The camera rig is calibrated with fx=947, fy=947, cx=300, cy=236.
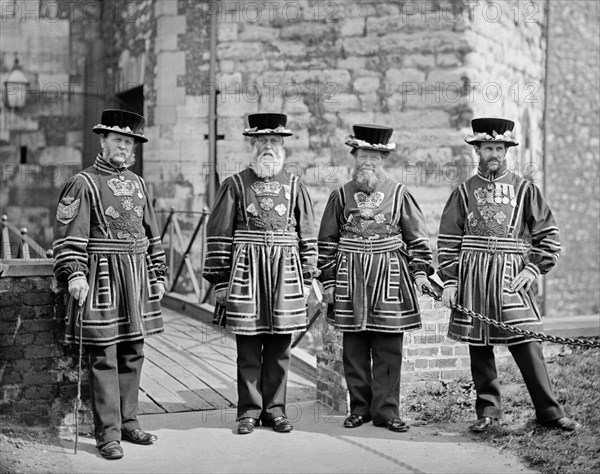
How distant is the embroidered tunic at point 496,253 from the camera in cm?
562

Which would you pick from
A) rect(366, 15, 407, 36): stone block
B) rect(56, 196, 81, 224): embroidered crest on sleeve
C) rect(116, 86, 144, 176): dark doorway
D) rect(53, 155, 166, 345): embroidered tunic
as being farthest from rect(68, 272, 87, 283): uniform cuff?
rect(116, 86, 144, 176): dark doorway

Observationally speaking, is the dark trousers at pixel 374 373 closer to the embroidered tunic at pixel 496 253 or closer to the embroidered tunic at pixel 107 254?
the embroidered tunic at pixel 496 253

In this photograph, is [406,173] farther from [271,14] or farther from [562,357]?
[562,357]

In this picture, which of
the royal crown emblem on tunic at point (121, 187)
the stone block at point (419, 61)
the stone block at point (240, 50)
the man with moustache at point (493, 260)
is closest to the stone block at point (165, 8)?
the stone block at point (240, 50)

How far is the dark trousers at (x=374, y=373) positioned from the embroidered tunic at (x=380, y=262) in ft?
0.39

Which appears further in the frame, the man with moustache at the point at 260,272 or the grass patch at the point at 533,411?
the man with moustache at the point at 260,272

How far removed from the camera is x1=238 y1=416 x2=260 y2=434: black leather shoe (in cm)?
558

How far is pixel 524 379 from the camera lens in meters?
5.56

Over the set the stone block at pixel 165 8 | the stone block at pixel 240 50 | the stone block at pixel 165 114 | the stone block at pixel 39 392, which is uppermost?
the stone block at pixel 165 8

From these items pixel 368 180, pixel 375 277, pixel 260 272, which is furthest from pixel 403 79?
pixel 260 272

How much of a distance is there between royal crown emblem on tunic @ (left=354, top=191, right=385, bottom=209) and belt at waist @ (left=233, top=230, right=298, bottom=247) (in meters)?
0.51

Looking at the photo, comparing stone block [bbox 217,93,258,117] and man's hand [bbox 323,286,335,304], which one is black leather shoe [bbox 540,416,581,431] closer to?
man's hand [bbox 323,286,335,304]

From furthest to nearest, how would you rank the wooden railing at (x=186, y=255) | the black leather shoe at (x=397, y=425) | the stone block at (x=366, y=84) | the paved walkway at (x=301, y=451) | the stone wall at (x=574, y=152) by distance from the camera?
the stone wall at (x=574, y=152), the stone block at (x=366, y=84), the wooden railing at (x=186, y=255), the black leather shoe at (x=397, y=425), the paved walkway at (x=301, y=451)

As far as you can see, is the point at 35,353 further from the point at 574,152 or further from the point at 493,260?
the point at 574,152
